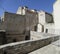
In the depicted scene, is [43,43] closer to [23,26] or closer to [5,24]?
[5,24]

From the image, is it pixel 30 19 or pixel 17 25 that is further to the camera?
pixel 30 19

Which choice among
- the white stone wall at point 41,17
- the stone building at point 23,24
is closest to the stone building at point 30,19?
the stone building at point 23,24

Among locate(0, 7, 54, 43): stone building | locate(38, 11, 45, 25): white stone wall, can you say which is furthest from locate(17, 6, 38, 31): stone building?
locate(38, 11, 45, 25): white stone wall

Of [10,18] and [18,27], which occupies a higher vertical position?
[10,18]

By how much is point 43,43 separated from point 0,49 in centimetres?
303

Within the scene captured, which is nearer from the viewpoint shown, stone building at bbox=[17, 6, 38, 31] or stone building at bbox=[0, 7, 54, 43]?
stone building at bbox=[0, 7, 54, 43]

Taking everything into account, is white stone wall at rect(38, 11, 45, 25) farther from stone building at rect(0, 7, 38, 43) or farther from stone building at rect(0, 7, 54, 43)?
stone building at rect(0, 7, 38, 43)

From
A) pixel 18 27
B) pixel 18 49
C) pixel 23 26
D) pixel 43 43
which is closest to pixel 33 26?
pixel 23 26

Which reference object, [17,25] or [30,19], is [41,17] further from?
[17,25]

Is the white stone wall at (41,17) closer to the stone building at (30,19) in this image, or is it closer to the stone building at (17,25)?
the stone building at (30,19)

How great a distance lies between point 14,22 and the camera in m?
20.2

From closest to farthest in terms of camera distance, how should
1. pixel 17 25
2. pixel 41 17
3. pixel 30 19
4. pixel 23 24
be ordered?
pixel 17 25 < pixel 23 24 < pixel 30 19 < pixel 41 17

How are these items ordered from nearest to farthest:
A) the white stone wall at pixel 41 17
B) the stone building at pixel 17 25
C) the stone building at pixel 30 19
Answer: the stone building at pixel 17 25, the stone building at pixel 30 19, the white stone wall at pixel 41 17

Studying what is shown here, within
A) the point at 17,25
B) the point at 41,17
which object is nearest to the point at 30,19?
the point at 41,17
